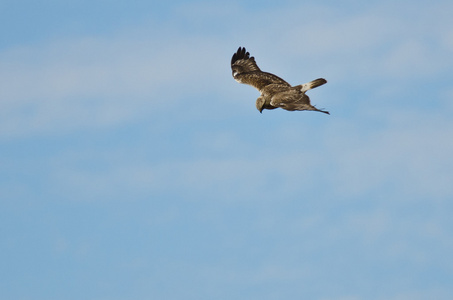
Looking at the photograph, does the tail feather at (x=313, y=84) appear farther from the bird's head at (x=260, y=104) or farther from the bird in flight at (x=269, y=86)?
the bird's head at (x=260, y=104)

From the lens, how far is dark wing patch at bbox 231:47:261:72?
39781 millimetres

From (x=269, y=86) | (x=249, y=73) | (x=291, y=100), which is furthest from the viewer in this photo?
(x=249, y=73)

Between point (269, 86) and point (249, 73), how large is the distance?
3317 millimetres

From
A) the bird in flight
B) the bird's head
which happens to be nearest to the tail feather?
the bird in flight

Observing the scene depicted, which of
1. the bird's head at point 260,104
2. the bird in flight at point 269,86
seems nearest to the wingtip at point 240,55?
the bird in flight at point 269,86

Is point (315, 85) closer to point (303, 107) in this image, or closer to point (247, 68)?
point (303, 107)

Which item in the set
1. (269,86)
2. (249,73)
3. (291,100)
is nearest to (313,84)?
(291,100)

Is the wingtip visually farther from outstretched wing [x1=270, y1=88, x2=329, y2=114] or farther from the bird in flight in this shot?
outstretched wing [x1=270, y1=88, x2=329, y2=114]

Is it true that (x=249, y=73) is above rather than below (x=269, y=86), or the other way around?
above

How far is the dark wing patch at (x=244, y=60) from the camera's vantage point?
39.8 meters

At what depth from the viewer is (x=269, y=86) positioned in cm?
3581

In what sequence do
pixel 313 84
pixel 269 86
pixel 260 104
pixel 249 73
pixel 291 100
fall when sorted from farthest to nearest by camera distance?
pixel 249 73, pixel 269 86, pixel 260 104, pixel 313 84, pixel 291 100

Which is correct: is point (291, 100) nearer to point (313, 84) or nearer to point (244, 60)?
point (313, 84)

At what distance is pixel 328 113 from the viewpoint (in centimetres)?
2600
